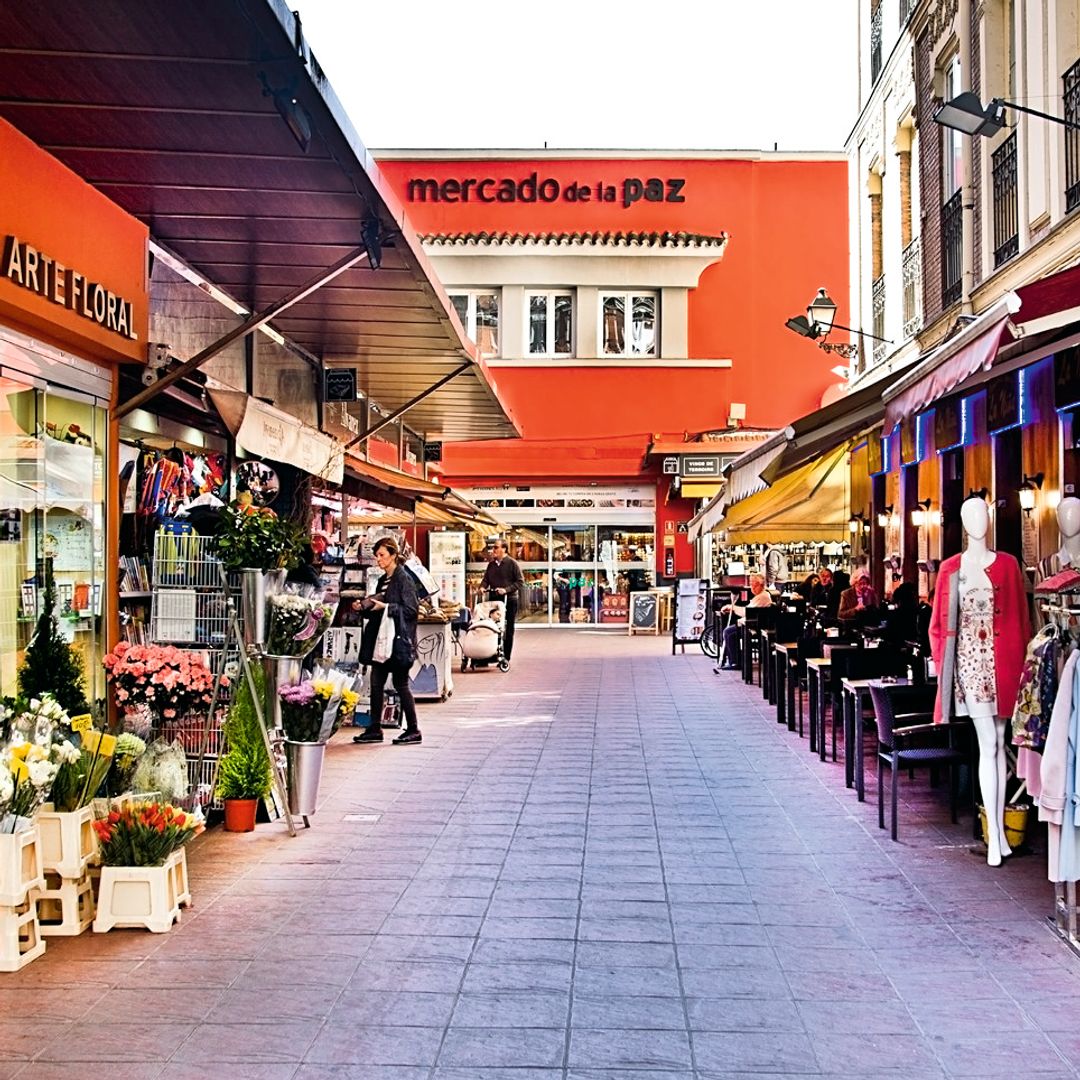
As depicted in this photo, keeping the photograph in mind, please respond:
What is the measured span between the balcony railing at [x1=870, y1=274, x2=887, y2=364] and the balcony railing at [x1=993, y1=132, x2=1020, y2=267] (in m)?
5.83

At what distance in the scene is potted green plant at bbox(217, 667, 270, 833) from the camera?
762 cm

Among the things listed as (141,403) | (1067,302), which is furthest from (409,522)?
(1067,302)

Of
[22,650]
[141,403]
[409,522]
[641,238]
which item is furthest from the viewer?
[641,238]

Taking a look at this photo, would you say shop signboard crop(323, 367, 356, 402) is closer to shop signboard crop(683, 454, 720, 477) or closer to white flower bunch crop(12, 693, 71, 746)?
white flower bunch crop(12, 693, 71, 746)

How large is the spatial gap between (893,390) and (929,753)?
243 cm

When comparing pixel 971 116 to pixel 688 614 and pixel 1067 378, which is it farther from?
pixel 688 614

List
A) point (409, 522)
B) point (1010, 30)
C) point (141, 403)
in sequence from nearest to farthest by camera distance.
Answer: point (141, 403) → point (1010, 30) → point (409, 522)

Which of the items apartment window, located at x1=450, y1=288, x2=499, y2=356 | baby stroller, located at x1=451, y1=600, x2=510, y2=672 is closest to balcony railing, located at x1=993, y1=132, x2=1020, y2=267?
baby stroller, located at x1=451, y1=600, x2=510, y2=672

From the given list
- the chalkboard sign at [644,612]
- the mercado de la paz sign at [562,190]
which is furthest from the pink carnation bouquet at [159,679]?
the mercado de la paz sign at [562,190]

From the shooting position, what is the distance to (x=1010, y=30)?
12.8 meters

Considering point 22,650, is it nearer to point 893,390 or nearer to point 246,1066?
point 246,1066

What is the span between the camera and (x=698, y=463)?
26047 mm

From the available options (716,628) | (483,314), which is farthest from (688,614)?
(483,314)

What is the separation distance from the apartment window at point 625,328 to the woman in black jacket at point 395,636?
58.7 ft
